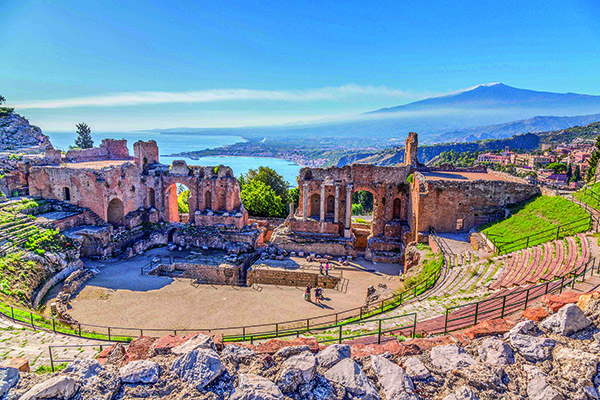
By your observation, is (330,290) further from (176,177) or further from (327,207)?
(176,177)

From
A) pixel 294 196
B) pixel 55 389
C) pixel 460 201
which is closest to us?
pixel 55 389

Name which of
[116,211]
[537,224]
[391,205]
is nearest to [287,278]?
[391,205]

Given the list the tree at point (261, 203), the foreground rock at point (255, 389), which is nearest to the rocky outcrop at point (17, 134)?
the tree at point (261, 203)

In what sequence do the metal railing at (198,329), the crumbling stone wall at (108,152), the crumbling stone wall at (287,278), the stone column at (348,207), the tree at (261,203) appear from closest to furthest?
the metal railing at (198,329), the crumbling stone wall at (287,278), the stone column at (348,207), the crumbling stone wall at (108,152), the tree at (261,203)

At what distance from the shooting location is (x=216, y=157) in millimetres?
177000

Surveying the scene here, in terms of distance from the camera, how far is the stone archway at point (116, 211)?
92.1 ft

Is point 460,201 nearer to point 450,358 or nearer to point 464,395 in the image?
point 450,358

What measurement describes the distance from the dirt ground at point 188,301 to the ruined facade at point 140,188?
226 inches

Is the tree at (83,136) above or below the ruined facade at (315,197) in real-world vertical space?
above

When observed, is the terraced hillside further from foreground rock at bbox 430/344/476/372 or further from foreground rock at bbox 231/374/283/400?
foreground rock at bbox 430/344/476/372

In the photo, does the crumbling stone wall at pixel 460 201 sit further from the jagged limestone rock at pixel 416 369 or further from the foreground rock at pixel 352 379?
the foreground rock at pixel 352 379

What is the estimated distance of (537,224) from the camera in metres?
19.1

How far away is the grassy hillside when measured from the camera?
1698 centimetres

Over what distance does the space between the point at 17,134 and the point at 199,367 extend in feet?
168
